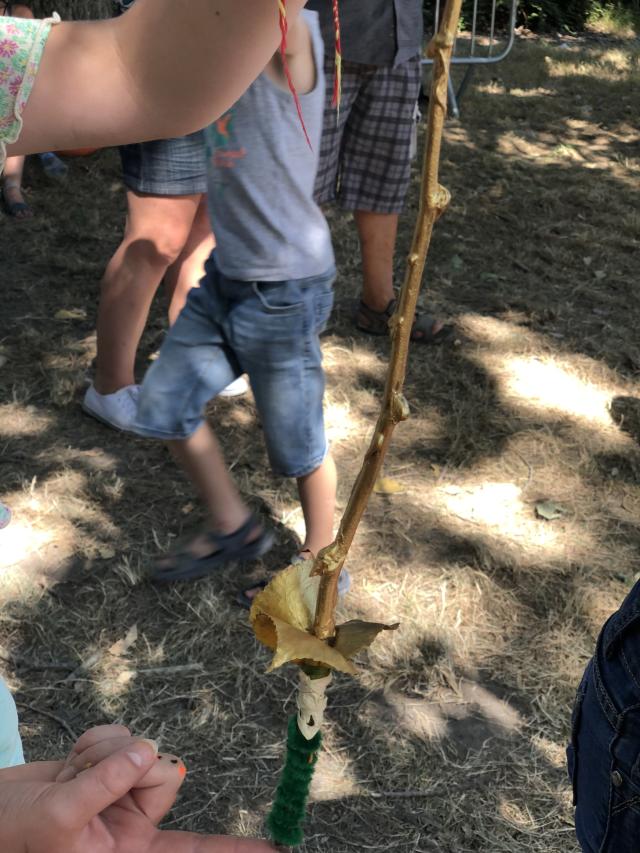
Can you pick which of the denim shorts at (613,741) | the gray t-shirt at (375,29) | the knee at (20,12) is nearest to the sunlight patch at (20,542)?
the denim shorts at (613,741)

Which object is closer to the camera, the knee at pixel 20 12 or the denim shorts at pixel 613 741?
the denim shorts at pixel 613 741

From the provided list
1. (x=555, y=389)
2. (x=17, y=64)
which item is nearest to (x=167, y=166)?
(x=555, y=389)

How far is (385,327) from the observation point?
3795 millimetres

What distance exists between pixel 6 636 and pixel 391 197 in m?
2.17

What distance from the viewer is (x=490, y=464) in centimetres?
307

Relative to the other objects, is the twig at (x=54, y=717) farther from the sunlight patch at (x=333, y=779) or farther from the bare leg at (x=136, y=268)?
the bare leg at (x=136, y=268)

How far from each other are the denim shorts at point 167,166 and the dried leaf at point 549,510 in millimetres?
1434

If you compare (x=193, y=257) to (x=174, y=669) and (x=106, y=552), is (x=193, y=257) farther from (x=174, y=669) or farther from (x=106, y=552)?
(x=174, y=669)

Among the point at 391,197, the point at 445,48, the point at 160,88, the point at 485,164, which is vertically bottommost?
the point at 485,164

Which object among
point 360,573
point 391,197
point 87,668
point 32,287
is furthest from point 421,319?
point 87,668

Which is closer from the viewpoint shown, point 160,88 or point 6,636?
point 160,88

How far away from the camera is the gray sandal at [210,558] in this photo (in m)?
2.53

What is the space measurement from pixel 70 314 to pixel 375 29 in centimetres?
172

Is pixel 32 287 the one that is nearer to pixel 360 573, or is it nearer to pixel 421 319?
pixel 421 319
